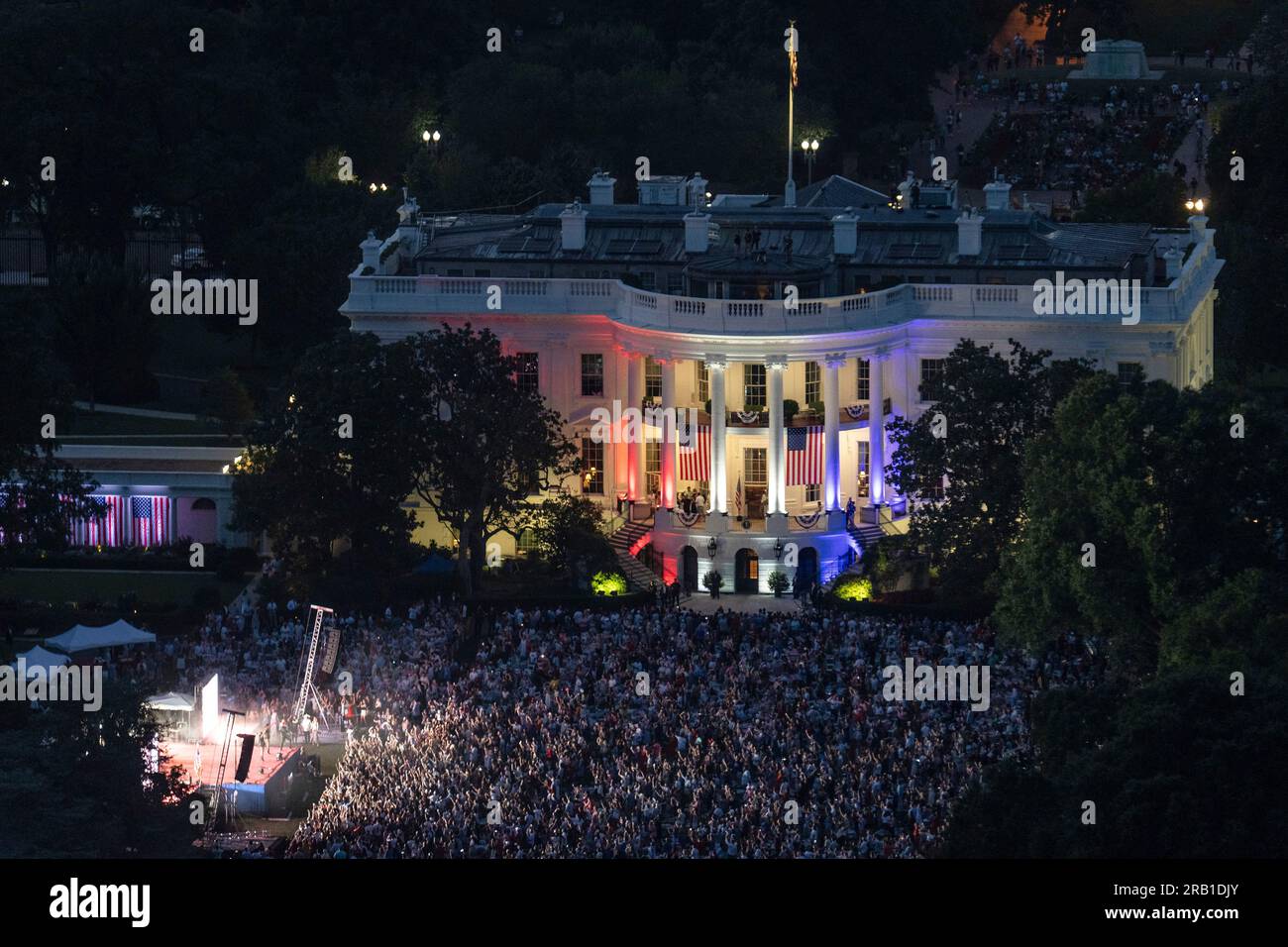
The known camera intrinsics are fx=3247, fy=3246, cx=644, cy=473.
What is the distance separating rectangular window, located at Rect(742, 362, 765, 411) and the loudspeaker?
2667 cm

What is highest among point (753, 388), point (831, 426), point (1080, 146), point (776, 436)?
point (1080, 146)

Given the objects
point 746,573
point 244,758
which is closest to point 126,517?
point 746,573

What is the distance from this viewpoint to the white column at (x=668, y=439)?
100m

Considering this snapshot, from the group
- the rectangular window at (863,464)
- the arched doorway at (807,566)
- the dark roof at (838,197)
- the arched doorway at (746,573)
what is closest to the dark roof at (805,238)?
the rectangular window at (863,464)

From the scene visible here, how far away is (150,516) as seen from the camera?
10375 centimetres

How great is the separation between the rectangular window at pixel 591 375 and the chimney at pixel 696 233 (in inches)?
184

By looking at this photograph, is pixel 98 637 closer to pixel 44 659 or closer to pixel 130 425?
pixel 44 659

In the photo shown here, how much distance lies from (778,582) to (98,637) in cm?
2043

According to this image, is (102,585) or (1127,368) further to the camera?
(1127,368)

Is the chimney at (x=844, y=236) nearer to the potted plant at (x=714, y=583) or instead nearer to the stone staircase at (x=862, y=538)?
the stone staircase at (x=862, y=538)
